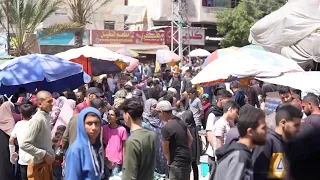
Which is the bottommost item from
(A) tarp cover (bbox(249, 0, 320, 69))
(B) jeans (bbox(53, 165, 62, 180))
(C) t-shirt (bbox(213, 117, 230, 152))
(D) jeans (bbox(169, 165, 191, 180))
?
(B) jeans (bbox(53, 165, 62, 180))

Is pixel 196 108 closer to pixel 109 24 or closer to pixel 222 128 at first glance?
pixel 222 128

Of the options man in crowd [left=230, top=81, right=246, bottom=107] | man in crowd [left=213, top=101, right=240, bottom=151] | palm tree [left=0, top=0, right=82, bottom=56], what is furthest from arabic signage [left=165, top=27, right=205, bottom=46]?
man in crowd [left=213, top=101, right=240, bottom=151]

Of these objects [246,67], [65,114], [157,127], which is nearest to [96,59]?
[65,114]

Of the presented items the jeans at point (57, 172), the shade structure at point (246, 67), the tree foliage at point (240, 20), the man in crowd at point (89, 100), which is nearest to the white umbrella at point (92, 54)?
the shade structure at point (246, 67)

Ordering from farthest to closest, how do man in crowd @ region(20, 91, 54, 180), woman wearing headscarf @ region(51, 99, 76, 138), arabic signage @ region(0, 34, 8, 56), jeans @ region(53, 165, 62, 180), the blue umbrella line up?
arabic signage @ region(0, 34, 8, 56), the blue umbrella, woman wearing headscarf @ region(51, 99, 76, 138), jeans @ region(53, 165, 62, 180), man in crowd @ region(20, 91, 54, 180)

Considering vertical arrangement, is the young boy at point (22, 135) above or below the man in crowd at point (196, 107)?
above

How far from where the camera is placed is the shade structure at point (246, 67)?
9.19 meters

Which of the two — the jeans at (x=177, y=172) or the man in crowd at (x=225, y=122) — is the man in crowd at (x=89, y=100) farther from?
the man in crowd at (x=225, y=122)

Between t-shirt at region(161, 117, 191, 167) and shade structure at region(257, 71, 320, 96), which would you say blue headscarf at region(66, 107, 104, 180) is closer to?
t-shirt at region(161, 117, 191, 167)

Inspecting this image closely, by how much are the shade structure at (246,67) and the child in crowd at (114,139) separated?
2.51 metres

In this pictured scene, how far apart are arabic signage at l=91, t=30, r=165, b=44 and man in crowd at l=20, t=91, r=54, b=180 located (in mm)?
27733

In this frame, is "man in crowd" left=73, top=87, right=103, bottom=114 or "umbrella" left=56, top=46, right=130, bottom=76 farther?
"umbrella" left=56, top=46, right=130, bottom=76

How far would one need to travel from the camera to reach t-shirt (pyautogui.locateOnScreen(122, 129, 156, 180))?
188 inches

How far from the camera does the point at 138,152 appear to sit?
4.82 meters
